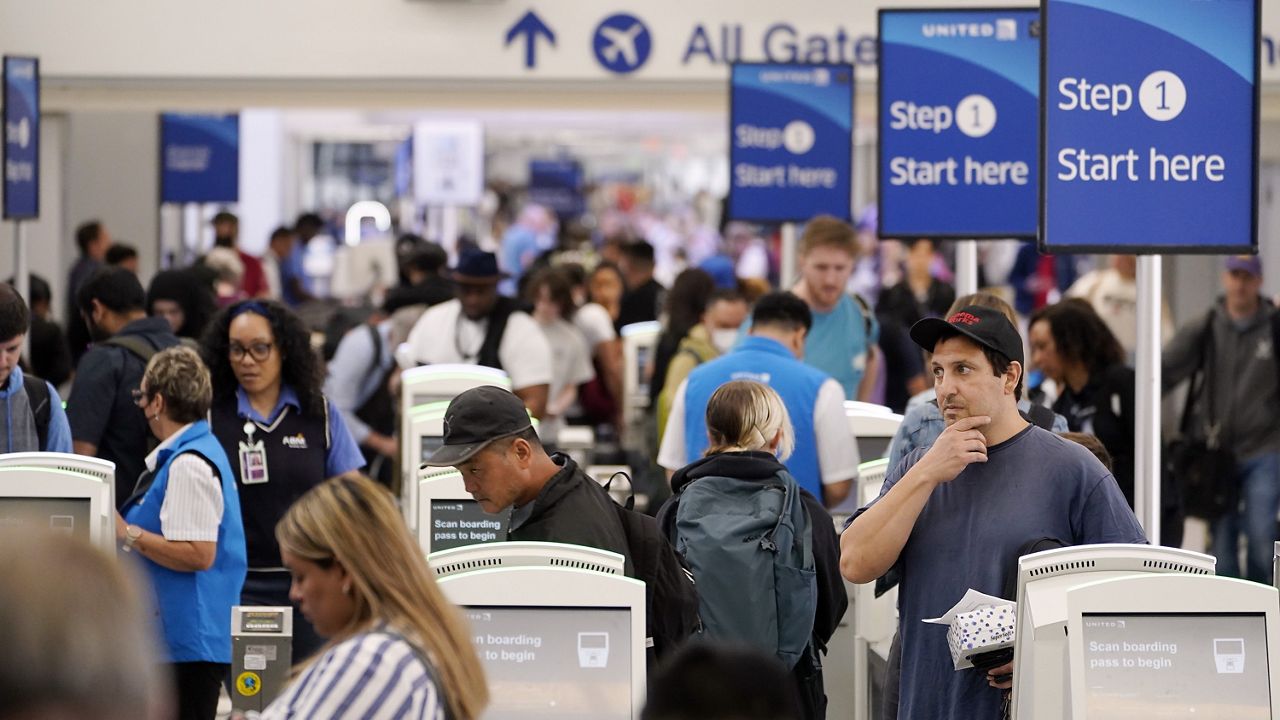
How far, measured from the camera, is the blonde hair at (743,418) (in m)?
4.96

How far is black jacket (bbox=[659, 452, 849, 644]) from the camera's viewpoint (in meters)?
4.90

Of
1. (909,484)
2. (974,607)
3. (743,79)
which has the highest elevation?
(743,79)

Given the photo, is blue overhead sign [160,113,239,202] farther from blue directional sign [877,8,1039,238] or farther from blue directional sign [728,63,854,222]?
blue directional sign [877,8,1039,238]

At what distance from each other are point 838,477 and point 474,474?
235 cm

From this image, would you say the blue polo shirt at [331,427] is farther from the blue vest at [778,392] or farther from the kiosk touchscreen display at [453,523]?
the blue vest at [778,392]

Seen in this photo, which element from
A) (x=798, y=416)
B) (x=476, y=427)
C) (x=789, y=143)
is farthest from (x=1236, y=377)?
(x=476, y=427)

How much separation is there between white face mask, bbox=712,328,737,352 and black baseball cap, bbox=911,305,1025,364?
525cm

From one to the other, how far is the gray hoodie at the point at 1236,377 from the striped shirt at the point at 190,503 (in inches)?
216

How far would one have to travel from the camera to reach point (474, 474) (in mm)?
4164

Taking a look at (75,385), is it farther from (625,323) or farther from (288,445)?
(625,323)

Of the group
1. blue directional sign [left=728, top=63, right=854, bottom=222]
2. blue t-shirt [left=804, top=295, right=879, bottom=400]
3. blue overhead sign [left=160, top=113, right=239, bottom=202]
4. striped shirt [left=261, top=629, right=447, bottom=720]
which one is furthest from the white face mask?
blue overhead sign [left=160, top=113, right=239, bottom=202]

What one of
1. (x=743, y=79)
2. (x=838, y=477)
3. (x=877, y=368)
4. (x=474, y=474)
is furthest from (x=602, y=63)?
(x=474, y=474)

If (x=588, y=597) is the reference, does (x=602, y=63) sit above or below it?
above

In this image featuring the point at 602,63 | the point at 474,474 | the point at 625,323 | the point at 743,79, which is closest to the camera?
the point at 474,474
